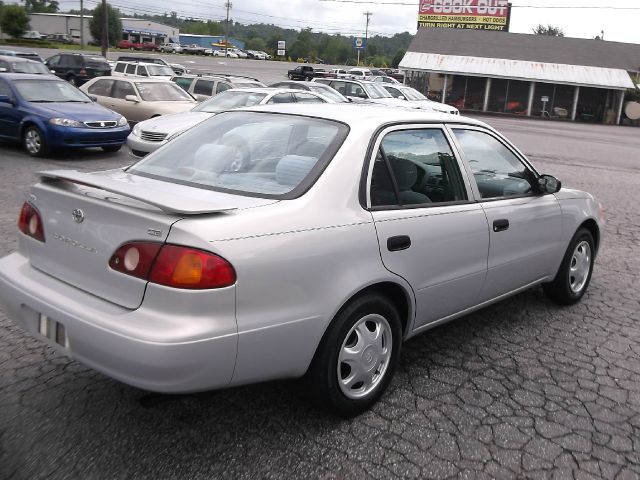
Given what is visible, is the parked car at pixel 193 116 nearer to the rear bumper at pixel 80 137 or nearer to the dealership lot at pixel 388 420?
the rear bumper at pixel 80 137

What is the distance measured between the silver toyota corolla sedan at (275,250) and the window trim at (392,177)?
0.03ft

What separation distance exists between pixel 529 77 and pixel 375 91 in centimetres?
2222

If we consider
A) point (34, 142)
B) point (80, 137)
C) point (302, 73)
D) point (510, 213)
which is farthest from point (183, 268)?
point (302, 73)

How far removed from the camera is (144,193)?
112 inches

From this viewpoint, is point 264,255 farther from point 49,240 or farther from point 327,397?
point 49,240

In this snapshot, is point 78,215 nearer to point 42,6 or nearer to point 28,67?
point 28,67

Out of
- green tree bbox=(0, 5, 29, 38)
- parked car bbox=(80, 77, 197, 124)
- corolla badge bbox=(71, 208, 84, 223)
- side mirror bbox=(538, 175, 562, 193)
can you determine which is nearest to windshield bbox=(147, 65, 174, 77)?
parked car bbox=(80, 77, 197, 124)

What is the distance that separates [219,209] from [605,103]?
45314 millimetres

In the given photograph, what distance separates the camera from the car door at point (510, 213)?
4.07 metres

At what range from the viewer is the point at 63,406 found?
3234 millimetres

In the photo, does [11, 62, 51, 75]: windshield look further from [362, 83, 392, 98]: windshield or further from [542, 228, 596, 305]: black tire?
[542, 228, 596, 305]: black tire

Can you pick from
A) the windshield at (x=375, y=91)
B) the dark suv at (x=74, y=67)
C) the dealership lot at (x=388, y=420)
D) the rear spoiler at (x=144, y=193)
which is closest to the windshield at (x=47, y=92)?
the dealership lot at (x=388, y=420)

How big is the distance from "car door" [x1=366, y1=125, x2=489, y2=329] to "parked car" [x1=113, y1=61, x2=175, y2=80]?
70.1 ft

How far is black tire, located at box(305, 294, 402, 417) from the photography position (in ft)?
9.94
